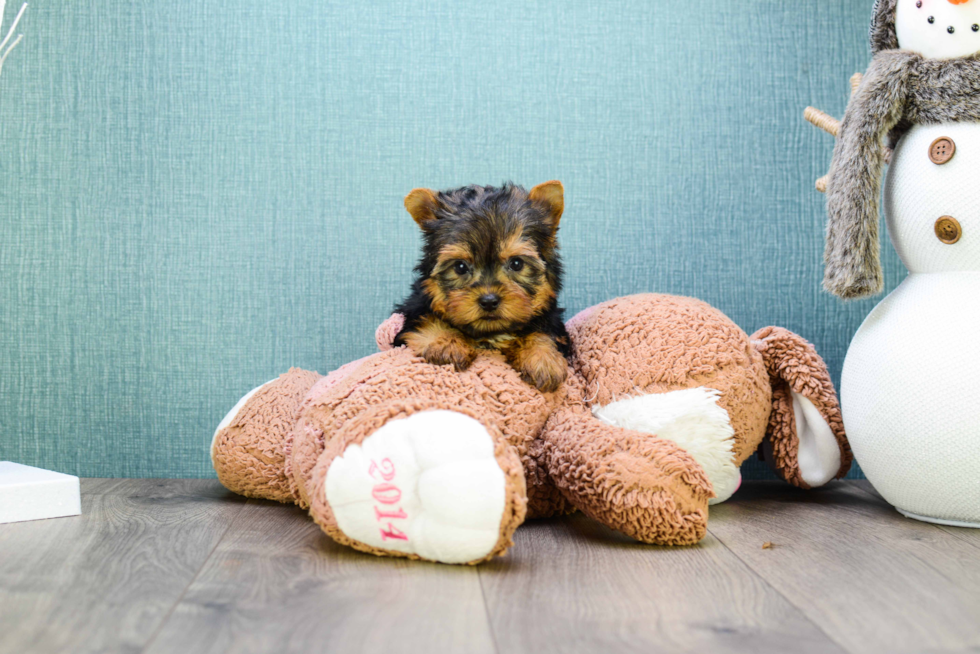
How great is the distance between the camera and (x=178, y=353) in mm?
1925

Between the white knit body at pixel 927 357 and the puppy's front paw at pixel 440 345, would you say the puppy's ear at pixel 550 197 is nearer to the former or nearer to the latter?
the puppy's front paw at pixel 440 345

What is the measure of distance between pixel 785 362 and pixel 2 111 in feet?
6.30

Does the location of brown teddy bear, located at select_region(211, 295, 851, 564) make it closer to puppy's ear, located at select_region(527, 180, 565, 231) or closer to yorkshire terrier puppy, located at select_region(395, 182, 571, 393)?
yorkshire terrier puppy, located at select_region(395, 182, 571, 393)

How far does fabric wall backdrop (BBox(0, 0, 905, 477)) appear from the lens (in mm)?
1916

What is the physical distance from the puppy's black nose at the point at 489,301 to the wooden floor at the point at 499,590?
41 cm

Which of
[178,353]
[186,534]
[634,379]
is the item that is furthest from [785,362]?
[178,353]

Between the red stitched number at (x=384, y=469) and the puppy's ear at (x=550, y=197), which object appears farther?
the puppy's ear at (x=550, y=197)

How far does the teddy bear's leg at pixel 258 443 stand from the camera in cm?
164

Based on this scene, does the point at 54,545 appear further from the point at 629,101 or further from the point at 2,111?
the point at 629,101

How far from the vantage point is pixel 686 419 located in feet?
4.85

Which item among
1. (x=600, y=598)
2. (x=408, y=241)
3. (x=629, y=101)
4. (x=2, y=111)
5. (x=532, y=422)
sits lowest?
(x=600, y=598)

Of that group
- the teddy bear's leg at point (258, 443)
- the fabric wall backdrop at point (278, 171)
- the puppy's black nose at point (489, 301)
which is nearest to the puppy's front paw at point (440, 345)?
the puppy's black nose at point (489, 301)

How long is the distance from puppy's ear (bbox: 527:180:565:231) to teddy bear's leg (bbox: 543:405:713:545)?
0.41 m

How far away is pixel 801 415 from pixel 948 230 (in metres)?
0.47
